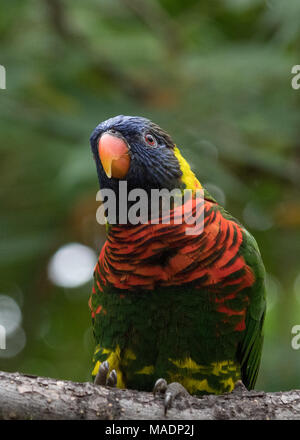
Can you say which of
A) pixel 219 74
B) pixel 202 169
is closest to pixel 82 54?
pixel 219 74

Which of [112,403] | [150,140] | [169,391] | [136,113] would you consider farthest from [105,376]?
[136,113]

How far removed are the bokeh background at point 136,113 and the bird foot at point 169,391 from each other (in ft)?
5.08

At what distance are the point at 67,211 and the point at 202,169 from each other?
173 cm

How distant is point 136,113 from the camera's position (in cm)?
446

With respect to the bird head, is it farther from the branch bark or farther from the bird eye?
the branch bark

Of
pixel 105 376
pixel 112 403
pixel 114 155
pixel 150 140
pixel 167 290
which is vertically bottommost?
pixel 112 403

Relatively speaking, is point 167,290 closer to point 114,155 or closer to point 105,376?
point 105,376

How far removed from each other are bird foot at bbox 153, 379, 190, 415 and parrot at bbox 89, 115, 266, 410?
→ 0.02 m

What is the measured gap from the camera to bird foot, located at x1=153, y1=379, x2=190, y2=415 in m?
2.55

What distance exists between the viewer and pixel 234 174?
5.11 metres

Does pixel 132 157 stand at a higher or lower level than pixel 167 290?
higher

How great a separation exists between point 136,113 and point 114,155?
58.8 inches

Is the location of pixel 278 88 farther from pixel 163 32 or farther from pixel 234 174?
pixel 163 32
